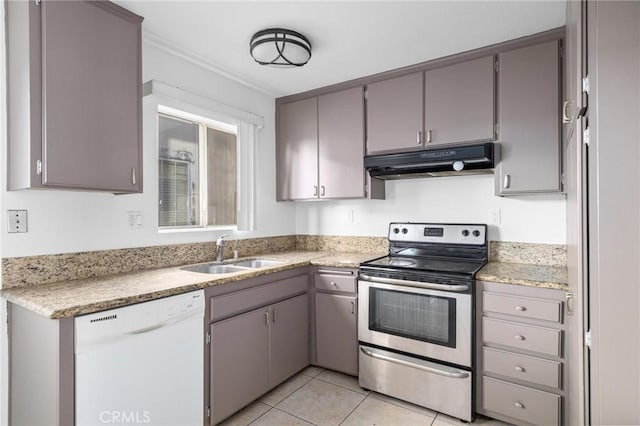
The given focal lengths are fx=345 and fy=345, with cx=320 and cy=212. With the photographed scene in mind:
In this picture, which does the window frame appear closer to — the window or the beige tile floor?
the window

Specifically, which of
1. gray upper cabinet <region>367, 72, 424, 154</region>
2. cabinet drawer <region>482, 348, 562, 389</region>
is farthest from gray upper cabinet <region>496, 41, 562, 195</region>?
cabinet drawer <region>482, 348, 562, 389</region>

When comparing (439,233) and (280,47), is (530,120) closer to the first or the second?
(439,233)

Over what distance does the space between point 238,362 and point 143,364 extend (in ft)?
2.15

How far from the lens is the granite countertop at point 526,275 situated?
191 cm

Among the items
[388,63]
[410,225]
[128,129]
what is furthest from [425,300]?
[128,129]

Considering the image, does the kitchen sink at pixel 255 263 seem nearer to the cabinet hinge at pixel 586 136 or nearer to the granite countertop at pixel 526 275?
the granite countertop at pixel 526 275

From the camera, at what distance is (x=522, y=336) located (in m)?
1.97

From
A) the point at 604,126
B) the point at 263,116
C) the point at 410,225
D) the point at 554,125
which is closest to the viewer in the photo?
the point at 604,126

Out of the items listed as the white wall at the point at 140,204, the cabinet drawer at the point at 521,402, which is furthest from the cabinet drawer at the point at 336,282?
the cabinet drawer at the point at 521,402

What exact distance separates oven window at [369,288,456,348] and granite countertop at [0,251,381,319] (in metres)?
0.77

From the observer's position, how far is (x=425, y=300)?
2.24 m

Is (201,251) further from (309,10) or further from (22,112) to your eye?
(309,10)

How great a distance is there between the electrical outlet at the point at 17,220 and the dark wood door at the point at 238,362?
1.08 metres

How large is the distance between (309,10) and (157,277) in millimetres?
1735
